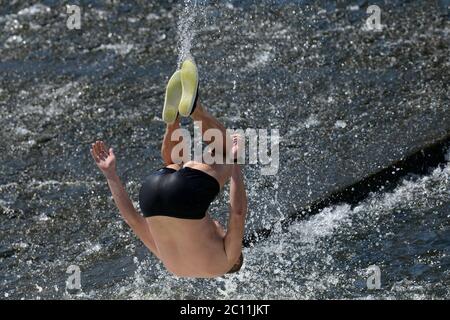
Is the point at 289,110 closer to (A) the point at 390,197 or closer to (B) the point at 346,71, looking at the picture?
(B) the point at 346,71

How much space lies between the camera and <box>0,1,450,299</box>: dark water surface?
753 cm

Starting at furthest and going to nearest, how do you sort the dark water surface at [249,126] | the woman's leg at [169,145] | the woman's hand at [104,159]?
the dark water surface at [249,126] < the woman's leg at [169,145] < the woman's hand at [104,159]

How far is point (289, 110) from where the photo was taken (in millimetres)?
9570

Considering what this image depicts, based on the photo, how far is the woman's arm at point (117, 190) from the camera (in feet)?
19.8

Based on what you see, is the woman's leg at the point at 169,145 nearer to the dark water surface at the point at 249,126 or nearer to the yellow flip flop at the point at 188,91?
the yellow flip flop at the point at 188,91

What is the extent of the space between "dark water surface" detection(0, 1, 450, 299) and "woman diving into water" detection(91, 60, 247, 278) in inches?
50.0

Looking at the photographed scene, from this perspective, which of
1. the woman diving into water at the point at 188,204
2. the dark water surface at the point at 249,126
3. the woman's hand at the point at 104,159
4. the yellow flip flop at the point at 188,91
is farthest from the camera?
the dark water surface at the point at 249,126

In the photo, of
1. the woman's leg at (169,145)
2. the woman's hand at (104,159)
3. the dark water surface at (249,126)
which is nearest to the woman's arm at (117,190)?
the woman's hand at (104,159)

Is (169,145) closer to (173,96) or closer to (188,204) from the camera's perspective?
(173,96)

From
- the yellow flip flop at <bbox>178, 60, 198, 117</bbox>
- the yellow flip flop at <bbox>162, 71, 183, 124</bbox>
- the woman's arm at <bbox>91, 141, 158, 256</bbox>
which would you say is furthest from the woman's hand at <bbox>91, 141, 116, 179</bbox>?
the yellow flip flop at <bbox>178, 60, 198, 117</bbox>

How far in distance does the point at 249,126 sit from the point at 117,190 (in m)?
3.50

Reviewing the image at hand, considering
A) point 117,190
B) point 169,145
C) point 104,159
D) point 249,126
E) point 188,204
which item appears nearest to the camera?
point 188,204

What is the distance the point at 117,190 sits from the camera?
613cm

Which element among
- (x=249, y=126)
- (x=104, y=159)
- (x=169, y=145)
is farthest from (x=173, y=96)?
(x=249, y=126)
